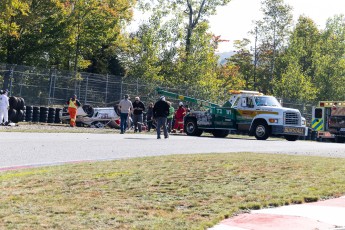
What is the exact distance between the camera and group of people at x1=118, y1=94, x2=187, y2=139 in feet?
90.4

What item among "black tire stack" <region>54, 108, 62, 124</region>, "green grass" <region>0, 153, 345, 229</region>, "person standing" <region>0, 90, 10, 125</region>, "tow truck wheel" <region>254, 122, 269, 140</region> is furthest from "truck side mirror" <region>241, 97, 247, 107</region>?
"green grass" <region>0, 153, 345, 229</region>

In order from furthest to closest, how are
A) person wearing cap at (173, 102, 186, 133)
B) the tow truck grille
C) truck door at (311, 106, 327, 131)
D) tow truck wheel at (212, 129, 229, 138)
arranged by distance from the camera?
truck door at (311, 106, 327, 131) < person wearing cap at (173, 102, 186, 133) < tow truck wheel at (212, 129, 229, 138) < the tow truck grille

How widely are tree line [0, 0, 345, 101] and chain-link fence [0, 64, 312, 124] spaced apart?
1514 mm

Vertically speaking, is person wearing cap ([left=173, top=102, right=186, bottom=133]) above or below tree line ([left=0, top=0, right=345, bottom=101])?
below

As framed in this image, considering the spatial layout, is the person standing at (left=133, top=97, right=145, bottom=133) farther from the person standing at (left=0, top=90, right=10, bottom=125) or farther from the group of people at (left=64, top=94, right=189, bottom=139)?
the person standing at (left=0, top=90, right=10, bottom=125)

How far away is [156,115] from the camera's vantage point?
2759cm

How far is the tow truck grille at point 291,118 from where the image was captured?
110 ft

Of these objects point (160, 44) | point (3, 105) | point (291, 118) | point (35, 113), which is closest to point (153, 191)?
point (3, 105)

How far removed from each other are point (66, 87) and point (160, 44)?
20797 mm

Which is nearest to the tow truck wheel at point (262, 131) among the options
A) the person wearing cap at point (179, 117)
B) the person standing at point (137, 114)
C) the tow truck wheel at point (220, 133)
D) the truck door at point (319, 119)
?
the tow truck wheel at point (220, 133)

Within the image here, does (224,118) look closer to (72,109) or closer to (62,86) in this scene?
(72,109)

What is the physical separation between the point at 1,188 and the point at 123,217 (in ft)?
9.23

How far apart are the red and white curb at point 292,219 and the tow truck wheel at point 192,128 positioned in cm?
2510

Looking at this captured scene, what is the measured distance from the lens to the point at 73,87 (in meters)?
40.1
